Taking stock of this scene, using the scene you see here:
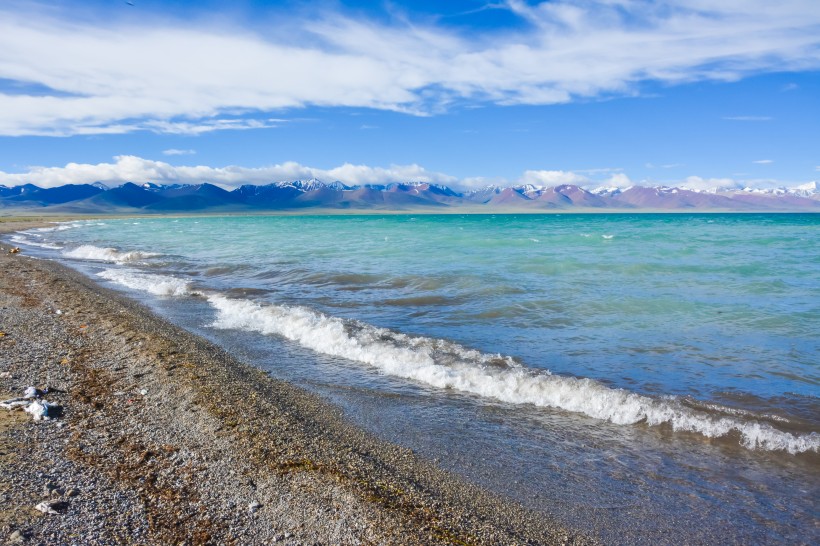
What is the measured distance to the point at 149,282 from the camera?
18516 mm

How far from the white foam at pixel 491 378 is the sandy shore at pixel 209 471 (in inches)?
84.4

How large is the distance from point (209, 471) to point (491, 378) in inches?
180

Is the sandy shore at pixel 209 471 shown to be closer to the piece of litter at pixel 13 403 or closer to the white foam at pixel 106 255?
the piece of litter at pixel 13 403

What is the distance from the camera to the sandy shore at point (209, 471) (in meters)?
4.17

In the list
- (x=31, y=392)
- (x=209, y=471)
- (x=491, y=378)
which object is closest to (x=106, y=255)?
(x=31, y=392)

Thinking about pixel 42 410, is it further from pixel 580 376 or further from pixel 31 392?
pixel 580 376

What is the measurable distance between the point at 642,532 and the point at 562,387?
339 centimetres

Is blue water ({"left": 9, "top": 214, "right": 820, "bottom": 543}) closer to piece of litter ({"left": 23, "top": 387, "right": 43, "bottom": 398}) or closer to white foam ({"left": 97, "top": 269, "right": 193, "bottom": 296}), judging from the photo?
white foam ({"left": 97, "top": 269, "right": 193, "bottom": 296})

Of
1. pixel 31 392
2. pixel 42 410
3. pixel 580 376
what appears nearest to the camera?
pixel 42 410

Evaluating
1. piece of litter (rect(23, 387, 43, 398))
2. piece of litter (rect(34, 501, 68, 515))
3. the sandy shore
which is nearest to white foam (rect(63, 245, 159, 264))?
the sandy shore

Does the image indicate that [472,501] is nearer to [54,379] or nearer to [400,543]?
[400,543]

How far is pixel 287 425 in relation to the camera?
20.7ft

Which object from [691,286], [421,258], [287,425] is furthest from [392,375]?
[421,258]

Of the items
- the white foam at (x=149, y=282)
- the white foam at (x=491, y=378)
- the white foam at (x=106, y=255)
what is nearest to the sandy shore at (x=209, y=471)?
the white foam at (x=491, y=378)
